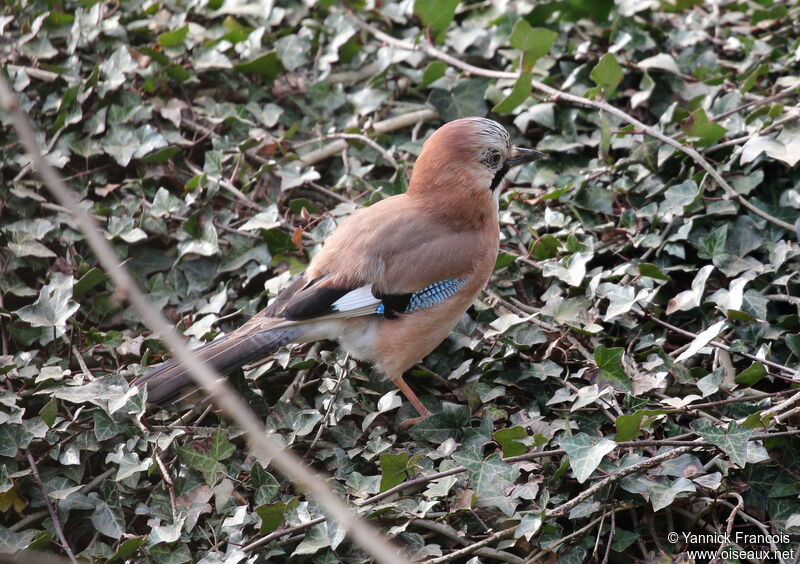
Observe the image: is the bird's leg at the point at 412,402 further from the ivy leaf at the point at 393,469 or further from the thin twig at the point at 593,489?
the thin twig at the point at 593,489

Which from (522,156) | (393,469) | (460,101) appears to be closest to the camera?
(393,469)

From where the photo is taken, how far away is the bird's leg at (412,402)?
11.5ft

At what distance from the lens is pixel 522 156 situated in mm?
4070

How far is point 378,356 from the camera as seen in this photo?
3.64 m

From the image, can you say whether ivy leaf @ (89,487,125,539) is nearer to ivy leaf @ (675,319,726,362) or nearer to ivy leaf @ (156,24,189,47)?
ivy leaf @ (675,319,726,362)

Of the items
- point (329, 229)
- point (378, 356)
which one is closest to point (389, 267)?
point (378, 356)

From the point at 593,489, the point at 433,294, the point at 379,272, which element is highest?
the point at 379,272

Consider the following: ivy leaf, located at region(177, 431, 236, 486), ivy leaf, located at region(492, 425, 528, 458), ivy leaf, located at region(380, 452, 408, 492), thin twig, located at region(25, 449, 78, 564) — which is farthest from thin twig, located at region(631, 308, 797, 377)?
thin twig, located at region(25, 449, 78, 564)

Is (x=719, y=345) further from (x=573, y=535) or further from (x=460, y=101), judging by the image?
(x=460, y=101)

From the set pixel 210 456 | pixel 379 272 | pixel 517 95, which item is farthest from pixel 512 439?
pixel 517 95

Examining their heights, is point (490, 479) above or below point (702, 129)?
below

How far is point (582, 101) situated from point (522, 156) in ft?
1.54

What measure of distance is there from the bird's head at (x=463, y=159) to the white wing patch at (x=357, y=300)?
2.00 ft

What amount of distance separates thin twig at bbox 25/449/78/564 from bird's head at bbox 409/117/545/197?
6.67ft
